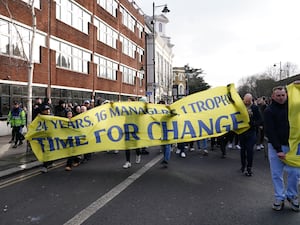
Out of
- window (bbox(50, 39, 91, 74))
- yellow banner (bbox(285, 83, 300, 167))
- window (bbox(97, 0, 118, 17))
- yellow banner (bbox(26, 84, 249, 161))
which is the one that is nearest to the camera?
yellow banner (bbox(285, 83, 300, 167))

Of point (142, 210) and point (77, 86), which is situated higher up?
point (77, 86)

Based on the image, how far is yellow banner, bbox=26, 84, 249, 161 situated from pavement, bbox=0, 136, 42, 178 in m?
0.75

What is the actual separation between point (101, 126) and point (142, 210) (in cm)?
337

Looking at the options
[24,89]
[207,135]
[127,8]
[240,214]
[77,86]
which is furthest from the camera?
[127,8]

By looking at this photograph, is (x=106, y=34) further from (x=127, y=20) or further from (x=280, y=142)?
(x=280, y=142)

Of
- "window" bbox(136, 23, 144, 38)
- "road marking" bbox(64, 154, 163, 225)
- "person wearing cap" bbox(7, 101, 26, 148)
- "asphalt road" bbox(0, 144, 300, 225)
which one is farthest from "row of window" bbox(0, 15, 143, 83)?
"window" bbox(136, 23, 144, 38)

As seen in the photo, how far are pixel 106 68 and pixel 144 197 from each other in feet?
89.1

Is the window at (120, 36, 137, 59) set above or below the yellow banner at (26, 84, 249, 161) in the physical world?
above

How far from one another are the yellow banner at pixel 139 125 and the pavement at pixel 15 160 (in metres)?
0.75

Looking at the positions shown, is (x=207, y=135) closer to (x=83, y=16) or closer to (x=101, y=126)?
(x=101, y=126)

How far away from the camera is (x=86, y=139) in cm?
826

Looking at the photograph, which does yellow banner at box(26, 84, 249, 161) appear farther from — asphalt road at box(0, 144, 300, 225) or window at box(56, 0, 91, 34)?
window at box(56, 0, 91, 34)

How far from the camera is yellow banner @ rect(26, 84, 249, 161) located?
Result: 797cm

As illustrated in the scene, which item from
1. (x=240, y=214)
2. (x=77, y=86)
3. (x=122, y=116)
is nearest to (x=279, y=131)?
(x=240, y=214)
